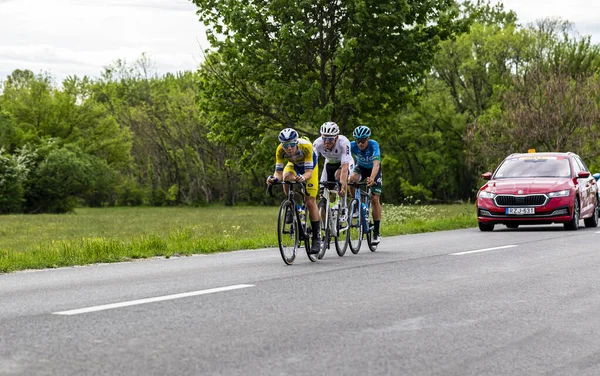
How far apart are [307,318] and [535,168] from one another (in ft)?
49.6

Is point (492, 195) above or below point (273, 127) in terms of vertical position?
below

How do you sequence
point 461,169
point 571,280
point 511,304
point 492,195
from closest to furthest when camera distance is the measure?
point 511,304 → point 571,280 → point 492,195 → point 461,169

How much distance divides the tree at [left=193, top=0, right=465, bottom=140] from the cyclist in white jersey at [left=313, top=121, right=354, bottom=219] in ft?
76.9

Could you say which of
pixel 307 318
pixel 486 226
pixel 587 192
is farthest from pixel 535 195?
pixel 307 318

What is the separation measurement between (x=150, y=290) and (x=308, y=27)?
2963 centimetres

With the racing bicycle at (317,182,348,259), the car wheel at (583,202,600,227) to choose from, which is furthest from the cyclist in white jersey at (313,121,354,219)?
the car wheel at (583,202,600,227)

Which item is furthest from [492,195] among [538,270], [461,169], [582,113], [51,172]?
[461,169]

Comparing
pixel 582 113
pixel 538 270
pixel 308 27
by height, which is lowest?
pixel 538 270

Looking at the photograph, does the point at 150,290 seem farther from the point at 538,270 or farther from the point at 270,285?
the point at 538,270

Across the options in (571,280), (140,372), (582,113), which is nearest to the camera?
(140,372)

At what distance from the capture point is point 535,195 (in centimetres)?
1961

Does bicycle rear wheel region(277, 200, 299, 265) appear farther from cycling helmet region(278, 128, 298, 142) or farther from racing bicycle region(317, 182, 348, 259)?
cycling helmet region(278, 128, 298, 142)

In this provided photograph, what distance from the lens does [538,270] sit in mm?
11047

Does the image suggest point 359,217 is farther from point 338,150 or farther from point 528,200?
point 528,200
